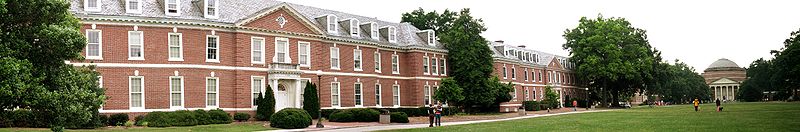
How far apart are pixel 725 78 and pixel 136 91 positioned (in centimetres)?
16233

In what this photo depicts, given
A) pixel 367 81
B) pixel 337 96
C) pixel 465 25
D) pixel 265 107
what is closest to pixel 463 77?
pixel 465 25

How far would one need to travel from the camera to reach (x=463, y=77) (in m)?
57.2

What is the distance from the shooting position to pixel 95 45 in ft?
116

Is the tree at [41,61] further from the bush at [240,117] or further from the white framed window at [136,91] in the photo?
the bush at [240,117]

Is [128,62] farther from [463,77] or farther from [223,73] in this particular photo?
[463,77]

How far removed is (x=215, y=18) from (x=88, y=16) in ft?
22.5

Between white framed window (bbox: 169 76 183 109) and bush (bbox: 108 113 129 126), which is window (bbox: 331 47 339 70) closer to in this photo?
white framed window (bbox: 169 76 183 109)

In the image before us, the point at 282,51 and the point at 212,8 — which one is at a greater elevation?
the point at 212,8

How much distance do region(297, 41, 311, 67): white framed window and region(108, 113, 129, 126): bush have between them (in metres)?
11.6

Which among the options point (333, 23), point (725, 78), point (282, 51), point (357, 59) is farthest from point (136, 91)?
point (725, 78)

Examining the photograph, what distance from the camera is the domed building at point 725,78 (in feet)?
558

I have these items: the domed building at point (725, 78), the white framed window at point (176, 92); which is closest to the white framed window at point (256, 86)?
the white framed window at point (176, 92)

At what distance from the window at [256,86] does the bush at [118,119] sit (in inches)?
307

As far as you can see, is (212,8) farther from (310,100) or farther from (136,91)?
(310,100)
